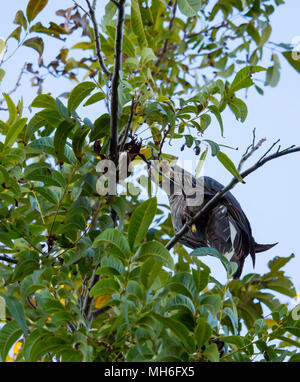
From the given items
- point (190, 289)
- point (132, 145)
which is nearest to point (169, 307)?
point (190, 289)

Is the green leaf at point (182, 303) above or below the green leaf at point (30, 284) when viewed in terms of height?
below

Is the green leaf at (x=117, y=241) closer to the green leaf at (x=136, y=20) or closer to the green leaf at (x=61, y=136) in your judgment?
the green leaf at (x=61, y=136)

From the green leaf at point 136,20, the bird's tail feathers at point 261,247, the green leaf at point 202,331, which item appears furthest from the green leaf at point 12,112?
the bird's tail feathers at point 261,247

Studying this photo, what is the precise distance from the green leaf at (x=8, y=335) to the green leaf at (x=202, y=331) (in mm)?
357

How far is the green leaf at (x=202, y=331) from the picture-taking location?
35.5 inches

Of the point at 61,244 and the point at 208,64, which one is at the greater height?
the point at 208,64

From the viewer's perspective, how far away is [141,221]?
95 centimetres

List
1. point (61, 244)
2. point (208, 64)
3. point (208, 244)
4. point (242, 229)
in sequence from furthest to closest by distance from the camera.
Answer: point (208, 64), point (208, 244), point (242, 229), point (61, 244)

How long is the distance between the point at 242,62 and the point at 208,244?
44.5 inches

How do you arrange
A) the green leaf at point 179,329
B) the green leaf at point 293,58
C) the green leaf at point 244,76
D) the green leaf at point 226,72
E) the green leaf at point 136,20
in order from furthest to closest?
the green leaf at point 226,72 < the green leaf at point 293,58 < the green leaf at point 136,20 < the green leaf at point 244,76 < the green leaf at point 179,329

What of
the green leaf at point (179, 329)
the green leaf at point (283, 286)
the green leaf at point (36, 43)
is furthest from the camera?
the green leaf at point (283, 286)
